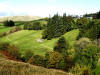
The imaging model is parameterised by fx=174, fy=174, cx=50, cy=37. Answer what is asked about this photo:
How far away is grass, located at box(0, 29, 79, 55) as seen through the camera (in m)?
117

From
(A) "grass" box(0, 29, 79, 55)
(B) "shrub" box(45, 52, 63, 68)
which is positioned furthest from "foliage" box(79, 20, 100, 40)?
(B) "shrub" box(45, 52, 63, 68)

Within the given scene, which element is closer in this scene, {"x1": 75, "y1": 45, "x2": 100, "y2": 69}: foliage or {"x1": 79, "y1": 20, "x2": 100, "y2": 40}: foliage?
{"x1": 75, "y1": 45, "x2": 100, "y2": 69}: foliage

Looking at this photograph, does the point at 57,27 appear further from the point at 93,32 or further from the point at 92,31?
the point at 93,32

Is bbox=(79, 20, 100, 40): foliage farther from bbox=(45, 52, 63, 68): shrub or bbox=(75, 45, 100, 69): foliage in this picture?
bbox=(45, 52, 63, 68): shrub

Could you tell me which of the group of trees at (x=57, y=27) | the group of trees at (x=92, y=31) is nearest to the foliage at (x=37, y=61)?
the group of trees at (x=92, y=31)

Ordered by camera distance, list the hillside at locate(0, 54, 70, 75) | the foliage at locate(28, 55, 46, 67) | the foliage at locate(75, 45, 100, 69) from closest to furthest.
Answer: the hillside at locate(0, 54, 70, 75)
the foliage at locate(75, 45, 100, 69)
the foliage at locate(28, 55, 46, 67)

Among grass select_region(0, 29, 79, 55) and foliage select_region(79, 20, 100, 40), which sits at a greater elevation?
foliage select_region(79, 20, 100, 40)

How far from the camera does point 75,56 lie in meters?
76.4

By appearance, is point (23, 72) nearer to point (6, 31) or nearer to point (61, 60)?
point (61, 60)

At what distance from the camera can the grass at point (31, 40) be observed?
11672cm

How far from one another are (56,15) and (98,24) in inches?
2170

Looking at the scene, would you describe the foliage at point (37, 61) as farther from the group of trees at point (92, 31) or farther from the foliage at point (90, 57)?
the group of trees at point (92, 31)

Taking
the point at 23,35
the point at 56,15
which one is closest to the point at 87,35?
the point at 56,15

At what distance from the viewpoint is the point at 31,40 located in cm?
13988
